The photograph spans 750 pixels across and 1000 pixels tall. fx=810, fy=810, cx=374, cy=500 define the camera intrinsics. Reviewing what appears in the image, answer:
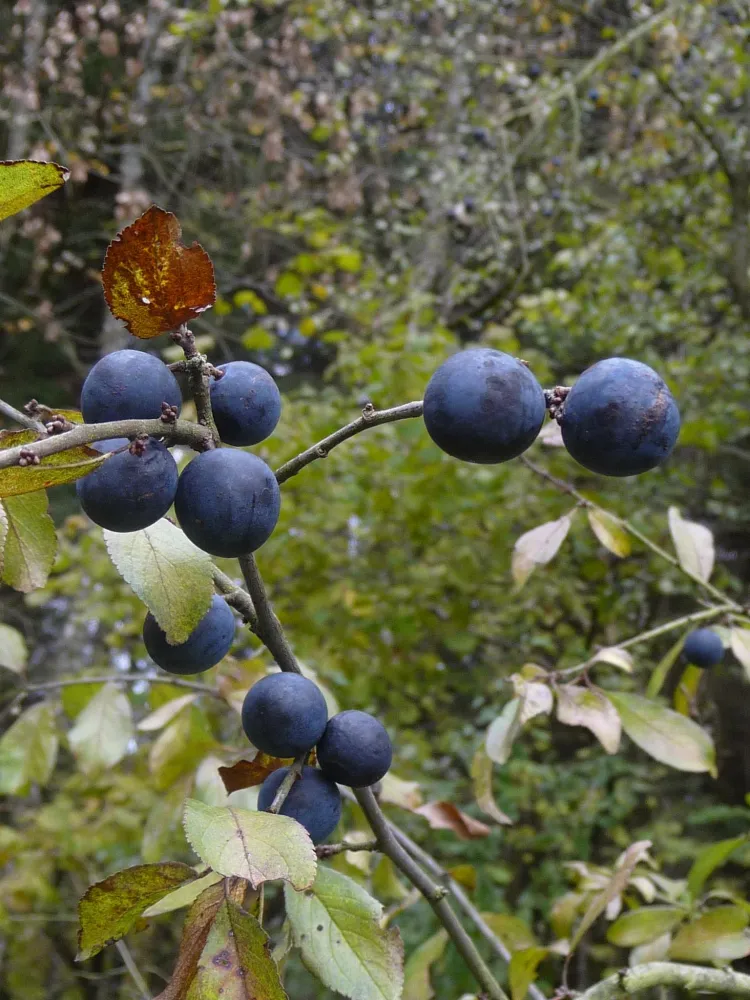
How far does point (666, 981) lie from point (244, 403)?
2.74 feet

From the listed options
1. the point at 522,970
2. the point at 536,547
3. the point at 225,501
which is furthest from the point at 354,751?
the point at 536,547

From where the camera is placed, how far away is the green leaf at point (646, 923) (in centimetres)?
138

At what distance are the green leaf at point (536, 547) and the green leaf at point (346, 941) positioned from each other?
2.23ft

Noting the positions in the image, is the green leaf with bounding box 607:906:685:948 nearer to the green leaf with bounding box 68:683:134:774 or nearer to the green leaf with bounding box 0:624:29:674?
the green leaf with bounding box 68:683:134:774

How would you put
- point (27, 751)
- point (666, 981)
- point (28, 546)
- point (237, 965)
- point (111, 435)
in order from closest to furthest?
point (111, 435) → point (237, 965) → point (28, 546) → point (666, 981) → point (27, 751)

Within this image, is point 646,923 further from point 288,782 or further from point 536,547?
point 288,782

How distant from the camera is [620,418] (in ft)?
1.90

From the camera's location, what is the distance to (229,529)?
556 millimetres

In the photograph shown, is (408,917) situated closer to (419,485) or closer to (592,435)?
(419,485)

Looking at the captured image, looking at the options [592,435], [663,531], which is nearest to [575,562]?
[663,531]

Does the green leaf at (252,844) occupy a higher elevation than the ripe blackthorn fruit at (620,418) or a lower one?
lower

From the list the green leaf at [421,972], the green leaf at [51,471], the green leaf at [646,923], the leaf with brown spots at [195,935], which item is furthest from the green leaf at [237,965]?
the green leaf at [646,923]

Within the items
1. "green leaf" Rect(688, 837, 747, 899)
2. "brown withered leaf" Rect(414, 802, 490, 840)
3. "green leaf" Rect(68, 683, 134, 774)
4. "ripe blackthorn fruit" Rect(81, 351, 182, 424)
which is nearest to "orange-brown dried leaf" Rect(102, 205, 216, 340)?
"ripe blackthorn fruit" Rect(81, 351, 182, 424)

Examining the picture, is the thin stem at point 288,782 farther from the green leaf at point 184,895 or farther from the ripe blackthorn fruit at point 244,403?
the ripe blackthorn fruit at point 244,403
